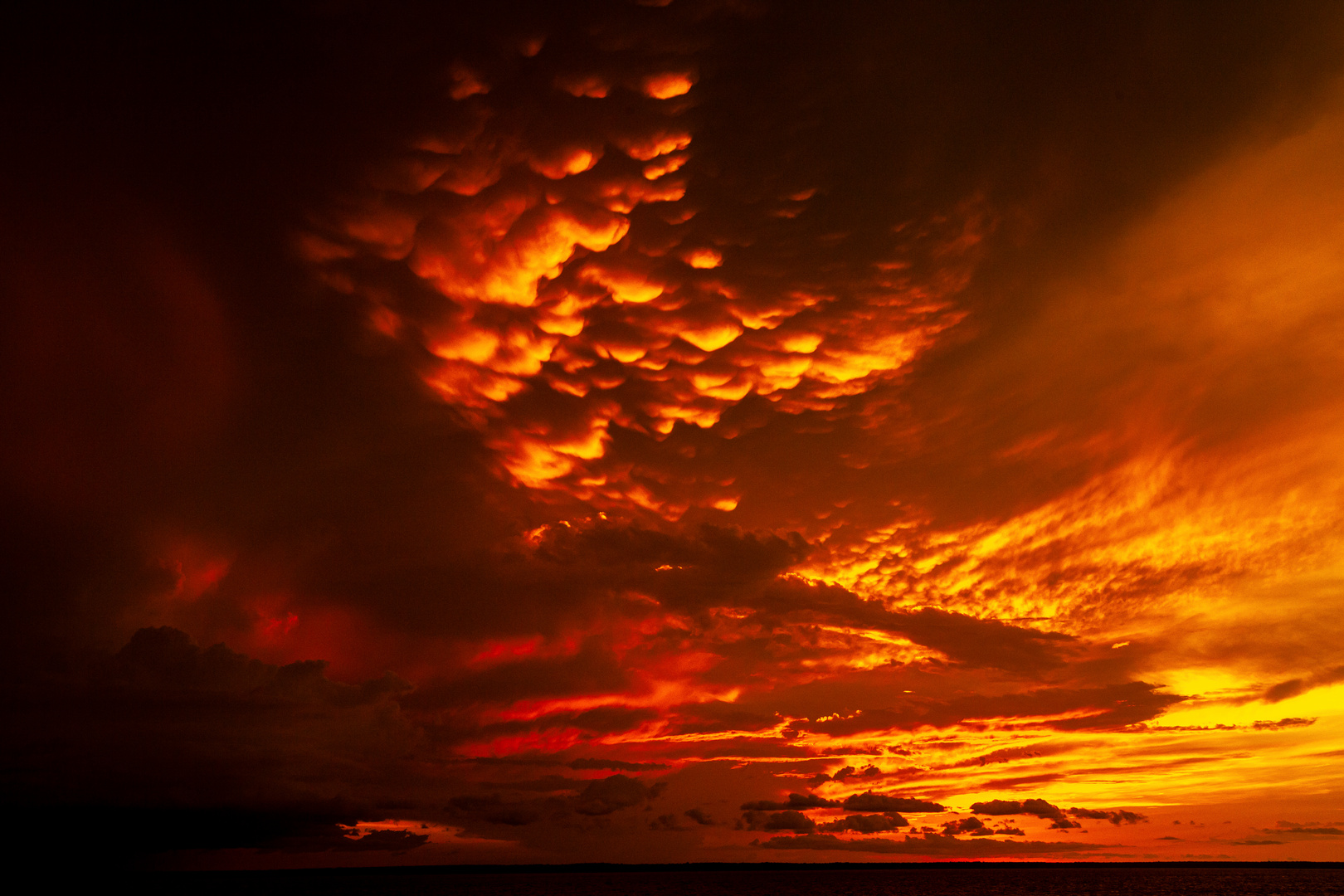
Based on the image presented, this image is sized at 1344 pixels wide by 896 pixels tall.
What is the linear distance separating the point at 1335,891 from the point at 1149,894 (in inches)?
1944

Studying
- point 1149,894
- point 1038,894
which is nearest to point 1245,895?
point 1149,894

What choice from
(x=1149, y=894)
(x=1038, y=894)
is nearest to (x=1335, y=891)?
(x=1149, y=894)

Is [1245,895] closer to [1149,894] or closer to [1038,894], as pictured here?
[1149,894]

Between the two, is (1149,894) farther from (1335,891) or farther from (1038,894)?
(1335,891)

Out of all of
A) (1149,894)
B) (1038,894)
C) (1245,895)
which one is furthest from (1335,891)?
(1038,894)

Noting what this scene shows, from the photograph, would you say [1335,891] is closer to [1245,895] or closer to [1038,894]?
[1245,895]

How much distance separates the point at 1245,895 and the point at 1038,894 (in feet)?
166

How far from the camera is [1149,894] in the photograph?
200m

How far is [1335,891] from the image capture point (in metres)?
199

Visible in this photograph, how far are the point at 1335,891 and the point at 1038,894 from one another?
79282mm

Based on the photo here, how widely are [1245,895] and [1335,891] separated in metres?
29.9

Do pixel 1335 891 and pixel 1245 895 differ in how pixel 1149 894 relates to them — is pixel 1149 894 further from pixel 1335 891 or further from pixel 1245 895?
pixel 1335 891

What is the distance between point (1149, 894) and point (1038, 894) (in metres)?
30.0

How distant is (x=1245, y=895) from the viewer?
7589 inches
